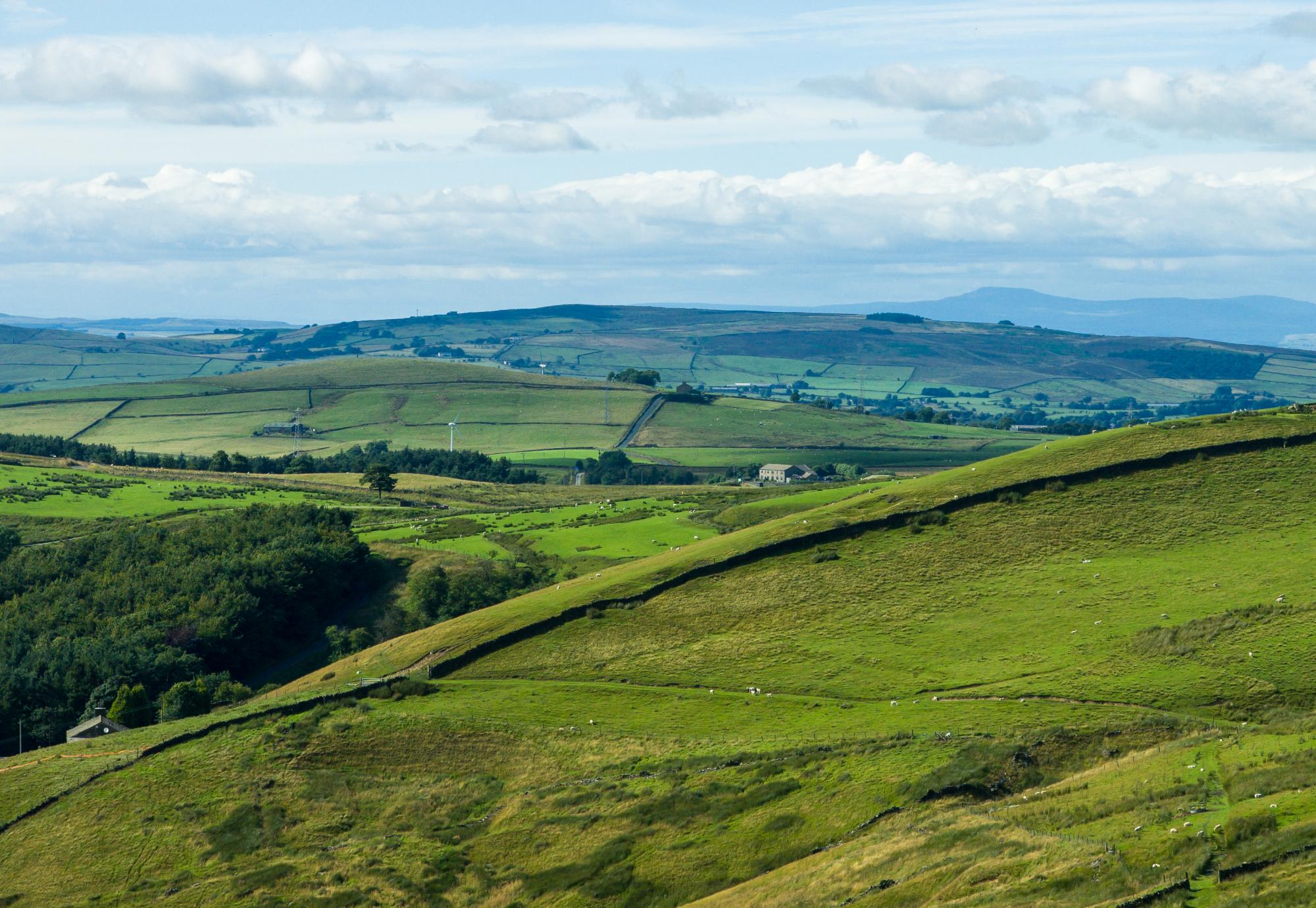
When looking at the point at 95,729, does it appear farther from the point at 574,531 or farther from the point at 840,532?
the point at 574,531

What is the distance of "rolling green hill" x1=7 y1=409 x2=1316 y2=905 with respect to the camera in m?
40.3

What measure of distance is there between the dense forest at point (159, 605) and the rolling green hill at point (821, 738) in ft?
73.0

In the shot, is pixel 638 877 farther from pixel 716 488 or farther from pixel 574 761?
pixel 716 488

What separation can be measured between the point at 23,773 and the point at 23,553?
235ft

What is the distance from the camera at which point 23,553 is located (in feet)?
416

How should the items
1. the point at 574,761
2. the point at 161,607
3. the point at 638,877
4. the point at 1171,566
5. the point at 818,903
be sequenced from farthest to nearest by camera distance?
the point at 161,607 → the point at 1171,566 → the point at 574,761 → the point at 638,877 → the point at 818,903

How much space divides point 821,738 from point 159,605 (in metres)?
70.4

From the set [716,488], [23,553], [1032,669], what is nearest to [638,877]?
[1032,669]

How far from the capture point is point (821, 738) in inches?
2178

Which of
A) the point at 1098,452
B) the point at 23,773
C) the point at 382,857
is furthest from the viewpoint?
the point at 1098,452

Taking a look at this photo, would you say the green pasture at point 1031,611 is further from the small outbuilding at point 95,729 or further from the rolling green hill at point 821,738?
the small outbuilding at point 95,729

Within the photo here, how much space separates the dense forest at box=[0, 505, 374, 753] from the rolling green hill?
22.2 meters

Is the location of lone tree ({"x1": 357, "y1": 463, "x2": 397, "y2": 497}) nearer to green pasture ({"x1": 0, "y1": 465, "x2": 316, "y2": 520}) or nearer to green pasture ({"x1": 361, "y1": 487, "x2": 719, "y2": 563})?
green pasture ({"x1": 0, "y1": 465, "x2": 316, "y2": 520})

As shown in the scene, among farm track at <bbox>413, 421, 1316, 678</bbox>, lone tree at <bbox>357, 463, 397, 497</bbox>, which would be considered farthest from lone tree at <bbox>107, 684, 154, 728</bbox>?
lone tree at <bbox>357, 463, 397, 497</bbox>
